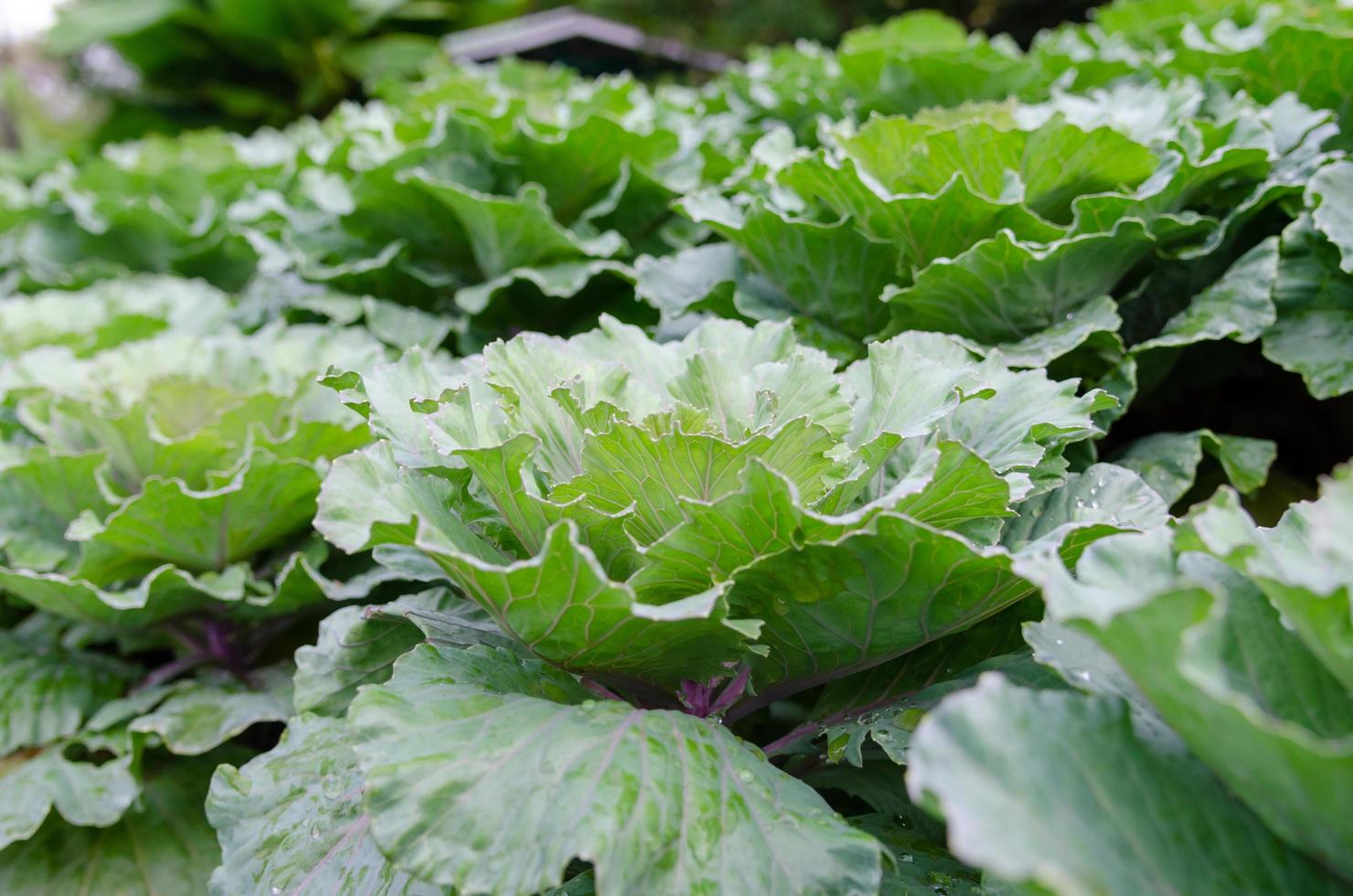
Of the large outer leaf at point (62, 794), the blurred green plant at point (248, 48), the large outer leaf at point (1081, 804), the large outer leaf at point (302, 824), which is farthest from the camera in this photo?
the blurred green plant at point (248, 48)

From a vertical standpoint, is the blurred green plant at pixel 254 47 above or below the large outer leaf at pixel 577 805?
below

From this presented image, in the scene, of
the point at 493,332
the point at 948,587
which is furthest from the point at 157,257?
the point at 948,587

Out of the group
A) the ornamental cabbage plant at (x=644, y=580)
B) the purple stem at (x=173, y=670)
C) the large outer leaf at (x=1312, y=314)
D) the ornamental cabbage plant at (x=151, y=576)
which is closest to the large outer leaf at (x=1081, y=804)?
the ornamental cabbage plant at (x=644, y=580)

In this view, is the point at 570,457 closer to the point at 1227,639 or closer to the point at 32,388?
the point at 1227,639

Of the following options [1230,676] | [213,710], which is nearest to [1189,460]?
[1230,676]

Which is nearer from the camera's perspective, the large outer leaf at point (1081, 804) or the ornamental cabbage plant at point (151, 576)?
the large outer leaf at point (1081, 804)

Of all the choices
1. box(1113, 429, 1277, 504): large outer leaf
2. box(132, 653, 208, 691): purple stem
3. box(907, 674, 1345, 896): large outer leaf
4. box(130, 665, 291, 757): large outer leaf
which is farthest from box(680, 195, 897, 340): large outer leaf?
box(132, 653, 208, 691): purple stem

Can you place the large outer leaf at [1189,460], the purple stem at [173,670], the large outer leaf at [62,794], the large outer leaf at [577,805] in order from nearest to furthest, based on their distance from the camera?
the large outer leaf at [577,805] → the large outer leaf at [1189,460] → the large outer leaf at [62,794] → the purple stem at [173,670]

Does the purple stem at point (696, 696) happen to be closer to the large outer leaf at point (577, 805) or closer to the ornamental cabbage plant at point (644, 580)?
the ornamental cabbage plant at point (644, 580)
